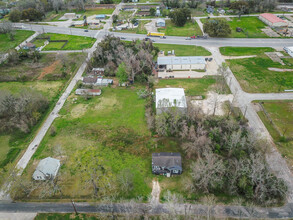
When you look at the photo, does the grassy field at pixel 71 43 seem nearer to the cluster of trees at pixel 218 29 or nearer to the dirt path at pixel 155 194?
the cluster of trees at pixel 218 29

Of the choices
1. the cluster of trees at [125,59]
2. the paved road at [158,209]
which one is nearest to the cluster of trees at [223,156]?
the paved road at [158,209]

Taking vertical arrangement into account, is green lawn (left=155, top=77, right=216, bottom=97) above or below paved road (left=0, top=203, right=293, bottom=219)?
above

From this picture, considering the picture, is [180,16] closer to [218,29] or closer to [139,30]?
[139,30]

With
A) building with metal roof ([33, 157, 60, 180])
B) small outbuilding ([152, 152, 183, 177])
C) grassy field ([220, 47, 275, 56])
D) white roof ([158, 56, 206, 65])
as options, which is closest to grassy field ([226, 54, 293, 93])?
grassy field ([220, 47, 275, 56])

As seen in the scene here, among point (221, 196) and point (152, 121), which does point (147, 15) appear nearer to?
point (152, 121)

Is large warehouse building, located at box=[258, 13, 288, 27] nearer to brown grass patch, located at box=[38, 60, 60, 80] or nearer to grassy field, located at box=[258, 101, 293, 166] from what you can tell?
grassy field, located at box=[258, 101, 293, 166]

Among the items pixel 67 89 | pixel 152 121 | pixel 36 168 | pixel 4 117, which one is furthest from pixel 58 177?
pixel 67 89
